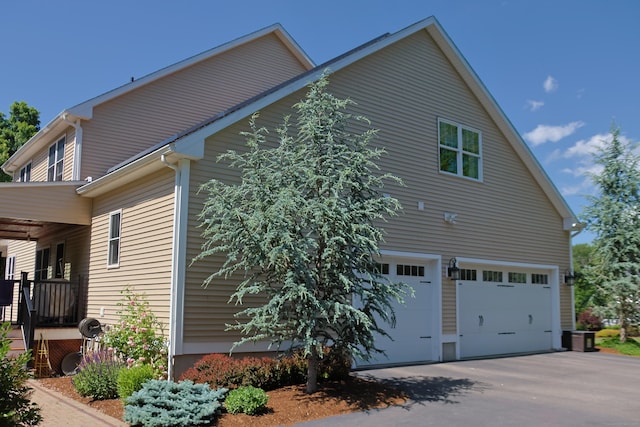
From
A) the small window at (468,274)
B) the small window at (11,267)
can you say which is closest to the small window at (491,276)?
the small window at (468,274)

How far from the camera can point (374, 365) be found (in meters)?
12.1

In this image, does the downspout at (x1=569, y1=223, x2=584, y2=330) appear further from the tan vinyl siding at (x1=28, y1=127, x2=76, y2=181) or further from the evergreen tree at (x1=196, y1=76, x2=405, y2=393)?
the tan vinyl siding at (x1=28, y1=127, x2=76, y2=181)

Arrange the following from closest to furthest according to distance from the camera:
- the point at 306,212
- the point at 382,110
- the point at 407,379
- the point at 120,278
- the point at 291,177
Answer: the point at 306,212, the point at 291,177, the point at 407,379, the point at 120,278, the point at 382,110

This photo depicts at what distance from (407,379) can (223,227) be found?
481 centimetres

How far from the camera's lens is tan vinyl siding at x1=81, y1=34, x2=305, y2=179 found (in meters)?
15.4

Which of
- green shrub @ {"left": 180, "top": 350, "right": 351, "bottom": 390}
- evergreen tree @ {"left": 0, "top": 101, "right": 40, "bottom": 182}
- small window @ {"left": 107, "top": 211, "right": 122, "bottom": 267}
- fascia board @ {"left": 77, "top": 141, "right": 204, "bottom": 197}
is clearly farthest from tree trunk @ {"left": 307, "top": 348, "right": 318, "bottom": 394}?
evergreen tree @ {"left": 0, "top": 101, "right": 40, "bottom": 182}

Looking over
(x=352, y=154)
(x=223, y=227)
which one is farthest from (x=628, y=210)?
(x=223, y=227)

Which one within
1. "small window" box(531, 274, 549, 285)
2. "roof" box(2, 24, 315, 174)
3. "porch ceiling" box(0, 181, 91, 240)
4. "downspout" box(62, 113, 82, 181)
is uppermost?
"roof" box(2, 24, 315, 174)

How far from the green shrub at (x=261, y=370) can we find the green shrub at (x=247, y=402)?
0.82m

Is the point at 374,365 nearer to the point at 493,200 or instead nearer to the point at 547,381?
the point at 547,381

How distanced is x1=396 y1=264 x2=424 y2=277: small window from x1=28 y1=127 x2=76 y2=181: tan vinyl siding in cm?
937

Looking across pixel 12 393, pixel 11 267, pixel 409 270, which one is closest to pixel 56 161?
pixel 11 267

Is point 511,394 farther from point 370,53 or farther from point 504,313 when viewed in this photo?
point 370,53

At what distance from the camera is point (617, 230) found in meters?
17.9
